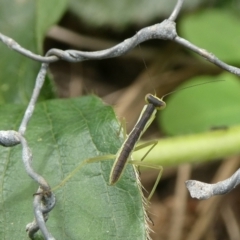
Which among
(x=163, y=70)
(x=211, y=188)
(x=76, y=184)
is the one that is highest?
(x=211, y=188)

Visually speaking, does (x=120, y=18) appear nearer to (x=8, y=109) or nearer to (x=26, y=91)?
(x=26, y=91)

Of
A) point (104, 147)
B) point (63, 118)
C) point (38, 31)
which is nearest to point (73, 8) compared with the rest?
point (38, 31)

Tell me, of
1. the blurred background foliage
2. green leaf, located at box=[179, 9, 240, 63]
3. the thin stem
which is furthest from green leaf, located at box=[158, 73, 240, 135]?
the thin stem

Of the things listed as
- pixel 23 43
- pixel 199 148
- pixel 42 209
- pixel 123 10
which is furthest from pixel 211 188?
pixel 123 10

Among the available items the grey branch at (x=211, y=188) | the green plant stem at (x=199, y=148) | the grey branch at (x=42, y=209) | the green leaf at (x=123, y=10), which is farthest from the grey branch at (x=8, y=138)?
the green leaf at (x=123, y=10)

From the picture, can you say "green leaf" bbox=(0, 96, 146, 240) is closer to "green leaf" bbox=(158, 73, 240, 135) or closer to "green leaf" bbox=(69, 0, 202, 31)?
"green leaf" bbox=(158, 73, 240, 135)

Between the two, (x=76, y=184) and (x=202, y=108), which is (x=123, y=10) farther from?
(x=76, y=184)

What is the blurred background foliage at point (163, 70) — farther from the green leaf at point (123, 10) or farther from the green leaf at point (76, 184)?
the green leaf at point (76, 184)
